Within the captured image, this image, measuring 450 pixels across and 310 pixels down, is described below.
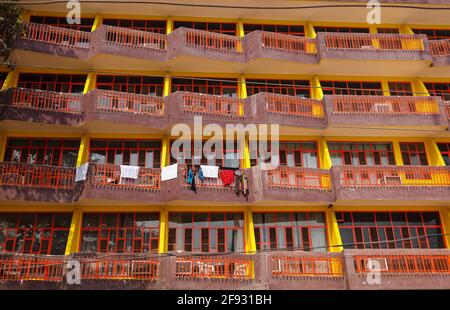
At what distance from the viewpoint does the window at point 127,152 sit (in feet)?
65.2

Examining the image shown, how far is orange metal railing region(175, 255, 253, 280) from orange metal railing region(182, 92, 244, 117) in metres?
6.09

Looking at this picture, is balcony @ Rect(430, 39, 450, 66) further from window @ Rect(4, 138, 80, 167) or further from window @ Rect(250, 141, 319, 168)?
window @ Rect(4, 138, 80, 167)

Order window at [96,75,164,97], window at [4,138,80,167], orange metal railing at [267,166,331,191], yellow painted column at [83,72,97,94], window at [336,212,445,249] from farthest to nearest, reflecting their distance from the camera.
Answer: window at [96,75,164,97], yellow painted column at [83,72,97,94], window at [4,138,80,167], window at [336,212,445,249], orange metal railing at [267,166,331,191]

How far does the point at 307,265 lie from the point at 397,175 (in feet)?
18.7

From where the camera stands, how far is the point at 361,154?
21000 millimetres

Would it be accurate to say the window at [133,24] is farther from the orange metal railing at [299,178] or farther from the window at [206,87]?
the orange metal railing at [299,178]

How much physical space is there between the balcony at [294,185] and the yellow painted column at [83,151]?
7.07 meters

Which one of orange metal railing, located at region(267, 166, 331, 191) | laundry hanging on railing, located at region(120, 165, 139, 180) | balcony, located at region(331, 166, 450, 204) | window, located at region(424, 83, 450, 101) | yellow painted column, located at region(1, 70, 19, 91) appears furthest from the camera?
window, located at region(424, 83, 450, 101)

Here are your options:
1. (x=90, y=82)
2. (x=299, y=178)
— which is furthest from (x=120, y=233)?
(x=299, y=178)

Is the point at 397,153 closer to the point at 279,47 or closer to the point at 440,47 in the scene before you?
the point at 440,47

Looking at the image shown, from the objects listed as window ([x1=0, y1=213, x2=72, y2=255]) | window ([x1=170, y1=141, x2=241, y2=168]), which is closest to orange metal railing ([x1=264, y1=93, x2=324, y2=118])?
window ([x1=170, y1=141, x2=241, y2=168])

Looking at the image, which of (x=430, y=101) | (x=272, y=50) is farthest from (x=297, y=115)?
(x=430, y=101)

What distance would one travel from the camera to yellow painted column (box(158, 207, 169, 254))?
17.9 meters
